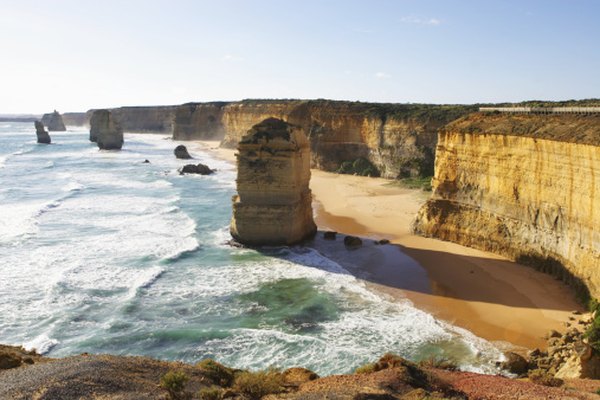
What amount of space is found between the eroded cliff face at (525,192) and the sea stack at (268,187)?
7.79m

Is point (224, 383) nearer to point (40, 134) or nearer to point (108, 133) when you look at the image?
point (108, 133)

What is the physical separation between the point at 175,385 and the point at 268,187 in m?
16.3

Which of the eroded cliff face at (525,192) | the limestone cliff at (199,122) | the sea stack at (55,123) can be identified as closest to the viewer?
the eroded cliff face at (525,192)

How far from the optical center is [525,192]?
862 inches

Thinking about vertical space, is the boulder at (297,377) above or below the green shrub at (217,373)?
below

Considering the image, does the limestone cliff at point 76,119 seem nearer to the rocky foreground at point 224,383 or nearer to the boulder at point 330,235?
the boulder at point 330,235

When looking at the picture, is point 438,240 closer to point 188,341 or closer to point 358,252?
point 358,252

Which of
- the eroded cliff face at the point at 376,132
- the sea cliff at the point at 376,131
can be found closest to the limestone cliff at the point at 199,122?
the sea cliff at the point at 376,131

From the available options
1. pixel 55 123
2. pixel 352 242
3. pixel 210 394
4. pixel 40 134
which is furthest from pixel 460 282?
pixel 55 123

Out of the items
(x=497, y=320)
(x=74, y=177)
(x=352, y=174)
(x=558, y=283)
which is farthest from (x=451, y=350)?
(x=74, y=177)

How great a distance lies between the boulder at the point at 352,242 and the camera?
2575cm

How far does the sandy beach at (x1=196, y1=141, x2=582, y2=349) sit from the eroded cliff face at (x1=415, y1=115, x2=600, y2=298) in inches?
36.3

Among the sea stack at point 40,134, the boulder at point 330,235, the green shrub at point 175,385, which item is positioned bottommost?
the boulder at point 330,235

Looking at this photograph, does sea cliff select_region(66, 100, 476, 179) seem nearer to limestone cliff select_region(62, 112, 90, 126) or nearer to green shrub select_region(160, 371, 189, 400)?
green shrub select_region(160, 371, 189, 400)
